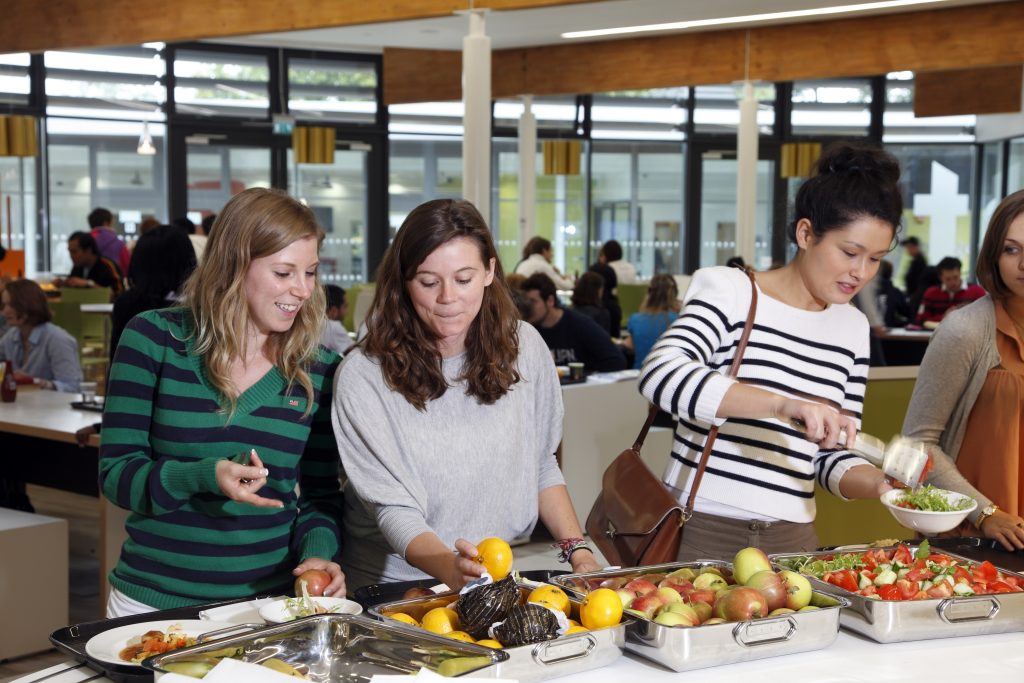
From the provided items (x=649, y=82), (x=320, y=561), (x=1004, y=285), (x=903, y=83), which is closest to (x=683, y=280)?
(x=649, y=82)

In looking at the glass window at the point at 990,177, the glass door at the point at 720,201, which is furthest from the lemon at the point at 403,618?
the glass window at the point at 990,177

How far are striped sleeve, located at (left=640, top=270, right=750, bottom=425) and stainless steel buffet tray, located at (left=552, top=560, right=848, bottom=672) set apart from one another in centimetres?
47

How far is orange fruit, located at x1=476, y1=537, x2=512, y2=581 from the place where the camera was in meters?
1.80

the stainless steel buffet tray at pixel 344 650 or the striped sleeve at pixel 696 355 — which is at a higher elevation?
the striped sleeve at pixel 696 355

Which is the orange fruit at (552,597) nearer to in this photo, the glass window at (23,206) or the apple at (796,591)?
the apple at (796,591)

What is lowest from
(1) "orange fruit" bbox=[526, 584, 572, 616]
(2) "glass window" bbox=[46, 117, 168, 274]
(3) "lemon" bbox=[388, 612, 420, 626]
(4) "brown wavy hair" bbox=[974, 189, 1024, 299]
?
(3) "lemon" bbox=[388, 612, 420, 626]

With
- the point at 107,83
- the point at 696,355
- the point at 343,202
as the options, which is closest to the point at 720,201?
the point at 343,202

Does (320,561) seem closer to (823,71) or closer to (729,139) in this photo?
(823,71)

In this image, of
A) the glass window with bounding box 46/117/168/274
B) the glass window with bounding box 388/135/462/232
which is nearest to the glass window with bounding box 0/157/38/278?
the glass window with bounding box 46/117/168/274

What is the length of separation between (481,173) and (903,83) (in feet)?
33.0

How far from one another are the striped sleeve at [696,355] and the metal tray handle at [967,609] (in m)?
0.53

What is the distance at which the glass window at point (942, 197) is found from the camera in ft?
53.0

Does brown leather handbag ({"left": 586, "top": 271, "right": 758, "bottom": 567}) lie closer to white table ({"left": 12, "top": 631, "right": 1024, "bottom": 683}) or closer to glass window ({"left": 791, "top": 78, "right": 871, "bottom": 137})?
white table ({"left": 12, "top": 631, "right": 1024, "bottom": 683})

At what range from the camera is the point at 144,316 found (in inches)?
86.1
